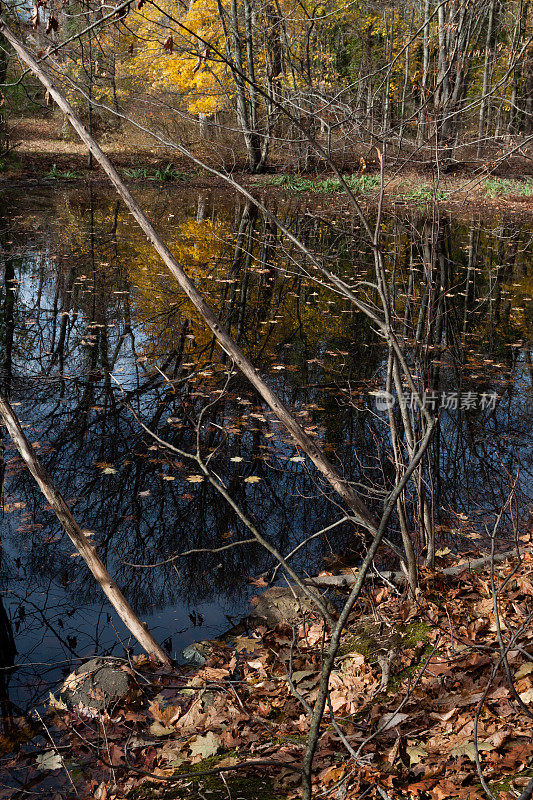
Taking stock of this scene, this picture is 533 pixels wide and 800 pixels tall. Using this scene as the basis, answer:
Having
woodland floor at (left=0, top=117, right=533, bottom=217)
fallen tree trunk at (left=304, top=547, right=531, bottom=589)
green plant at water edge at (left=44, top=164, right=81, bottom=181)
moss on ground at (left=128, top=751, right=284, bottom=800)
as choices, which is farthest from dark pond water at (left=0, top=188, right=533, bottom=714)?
green plant at water edge at (left=44, top=164, right=81, bottom=181)

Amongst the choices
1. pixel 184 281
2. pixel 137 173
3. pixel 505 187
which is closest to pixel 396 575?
pixel 184 281

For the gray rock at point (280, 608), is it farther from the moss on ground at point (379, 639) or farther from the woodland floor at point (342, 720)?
the moss on ground at point (379, 639)

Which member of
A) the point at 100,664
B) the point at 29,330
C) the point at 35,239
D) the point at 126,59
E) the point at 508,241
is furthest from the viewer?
the point at 126,59

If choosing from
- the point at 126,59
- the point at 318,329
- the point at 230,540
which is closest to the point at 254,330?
the point at 318,329

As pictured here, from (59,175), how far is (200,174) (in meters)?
5.95

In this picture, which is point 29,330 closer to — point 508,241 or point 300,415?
point 300,415

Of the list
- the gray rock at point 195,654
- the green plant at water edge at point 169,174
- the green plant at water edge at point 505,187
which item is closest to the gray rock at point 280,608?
the gray rock at point 195,654

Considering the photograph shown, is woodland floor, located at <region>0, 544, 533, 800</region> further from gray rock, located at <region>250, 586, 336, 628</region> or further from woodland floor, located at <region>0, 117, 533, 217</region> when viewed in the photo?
woodland floor, located at <region>0, 117, 533, 217</region>

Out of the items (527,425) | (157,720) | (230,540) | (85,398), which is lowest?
(157,720)

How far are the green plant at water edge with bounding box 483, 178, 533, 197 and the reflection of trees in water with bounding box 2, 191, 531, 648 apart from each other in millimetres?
9842

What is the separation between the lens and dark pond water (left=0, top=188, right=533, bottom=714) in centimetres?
415

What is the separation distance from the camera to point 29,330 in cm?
881

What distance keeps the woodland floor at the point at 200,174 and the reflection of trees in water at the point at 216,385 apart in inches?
331

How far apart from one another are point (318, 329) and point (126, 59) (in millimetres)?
26010
